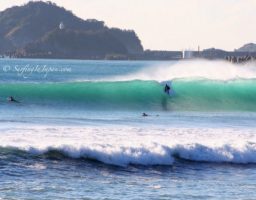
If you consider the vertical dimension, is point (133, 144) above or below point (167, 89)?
above

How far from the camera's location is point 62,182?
11.2m

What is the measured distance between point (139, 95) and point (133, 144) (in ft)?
52.2

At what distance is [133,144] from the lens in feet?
46.2

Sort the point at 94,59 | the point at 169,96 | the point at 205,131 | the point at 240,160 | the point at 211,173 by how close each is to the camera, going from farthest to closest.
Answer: the point at 94,59, the point at 169,96, the point at 205,131, the point at 240,160, the point at 211,173

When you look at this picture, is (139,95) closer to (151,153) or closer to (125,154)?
(151,153)

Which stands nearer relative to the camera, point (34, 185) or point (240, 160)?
point (34, 185)

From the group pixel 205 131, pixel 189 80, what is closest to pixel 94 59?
pixel 189 80

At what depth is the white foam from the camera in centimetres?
1337

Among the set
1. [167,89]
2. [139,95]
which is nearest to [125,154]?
[139,95]

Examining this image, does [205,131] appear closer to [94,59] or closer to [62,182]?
[62,182]

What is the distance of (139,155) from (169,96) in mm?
16816

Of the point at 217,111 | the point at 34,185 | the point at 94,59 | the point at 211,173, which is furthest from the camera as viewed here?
the point at 94,59

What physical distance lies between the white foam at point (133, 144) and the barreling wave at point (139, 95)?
10.7 m

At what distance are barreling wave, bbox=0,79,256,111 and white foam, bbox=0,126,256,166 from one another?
10684mm
